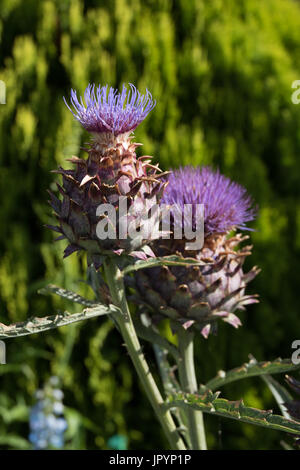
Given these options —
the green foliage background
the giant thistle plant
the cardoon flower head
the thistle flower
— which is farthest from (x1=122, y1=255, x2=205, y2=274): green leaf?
the green foliage background

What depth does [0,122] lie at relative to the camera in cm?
185

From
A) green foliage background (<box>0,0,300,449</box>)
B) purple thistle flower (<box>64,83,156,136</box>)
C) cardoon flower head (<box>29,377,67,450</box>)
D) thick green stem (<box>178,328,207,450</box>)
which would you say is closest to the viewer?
purple thistle flower (<box>64,83,156,136</box>)

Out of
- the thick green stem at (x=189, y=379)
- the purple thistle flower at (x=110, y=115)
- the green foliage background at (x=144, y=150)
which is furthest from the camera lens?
the green foliage background at (x=144, y=150)

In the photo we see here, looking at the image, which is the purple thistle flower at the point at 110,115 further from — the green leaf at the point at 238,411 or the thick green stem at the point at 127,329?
the green leaf at the point at 238,411

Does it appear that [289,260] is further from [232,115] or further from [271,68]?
[271,68]

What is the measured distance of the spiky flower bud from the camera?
27.3 inches

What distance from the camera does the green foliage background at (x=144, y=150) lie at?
182cm

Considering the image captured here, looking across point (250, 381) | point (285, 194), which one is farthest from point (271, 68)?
point (250, 381)

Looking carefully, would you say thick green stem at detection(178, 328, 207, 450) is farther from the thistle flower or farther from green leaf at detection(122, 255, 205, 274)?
green leaf at detection(122, 255, 205, 274)

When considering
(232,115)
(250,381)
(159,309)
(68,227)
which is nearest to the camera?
(68,227)

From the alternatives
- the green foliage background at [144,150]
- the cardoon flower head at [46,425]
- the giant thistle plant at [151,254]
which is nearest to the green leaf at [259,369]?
the giant thistle plant at [151,254]

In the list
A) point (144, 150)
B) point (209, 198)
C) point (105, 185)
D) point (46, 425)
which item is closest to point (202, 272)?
point (209, 198)

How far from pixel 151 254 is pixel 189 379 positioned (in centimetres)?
24
